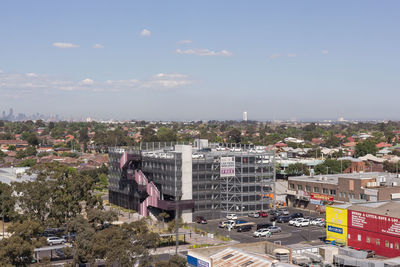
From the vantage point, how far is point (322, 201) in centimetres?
6912

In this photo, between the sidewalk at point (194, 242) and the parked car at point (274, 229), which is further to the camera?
the parked car at point (274, 229)

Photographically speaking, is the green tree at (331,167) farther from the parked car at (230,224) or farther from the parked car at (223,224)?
the parked car at (230,224)

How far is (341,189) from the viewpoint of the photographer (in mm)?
67250

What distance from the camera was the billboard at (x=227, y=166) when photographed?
217 ft

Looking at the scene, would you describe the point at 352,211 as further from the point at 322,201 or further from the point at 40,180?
the point at 40,180

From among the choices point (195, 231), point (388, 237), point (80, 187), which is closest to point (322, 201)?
point (195, 231)

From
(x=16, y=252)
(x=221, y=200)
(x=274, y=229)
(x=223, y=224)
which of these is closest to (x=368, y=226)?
(x=274, y=229)

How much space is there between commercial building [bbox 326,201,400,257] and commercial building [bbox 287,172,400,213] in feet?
47.0

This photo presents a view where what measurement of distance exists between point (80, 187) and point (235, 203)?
21.5 meters

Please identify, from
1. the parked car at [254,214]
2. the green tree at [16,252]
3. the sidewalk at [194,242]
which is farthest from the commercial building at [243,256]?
the parked car at [254,214]

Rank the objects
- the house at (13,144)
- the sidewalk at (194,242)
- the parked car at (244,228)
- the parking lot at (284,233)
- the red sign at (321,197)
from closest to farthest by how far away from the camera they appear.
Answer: the sidewalk at (194,242)
the parking lot at (284,233)
the parked car at (244,228)
the red sign at (321,197)
the house at (13,144)

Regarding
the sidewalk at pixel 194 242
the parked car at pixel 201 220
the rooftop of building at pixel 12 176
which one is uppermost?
the rooftop of building at pixel 12 176

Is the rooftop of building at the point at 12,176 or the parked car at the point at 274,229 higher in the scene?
the rooftop of building at the point at 12,176

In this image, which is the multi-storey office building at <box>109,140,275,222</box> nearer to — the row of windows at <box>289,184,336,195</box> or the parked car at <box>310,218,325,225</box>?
the row of windows at <box>289,184,336,195</box>
